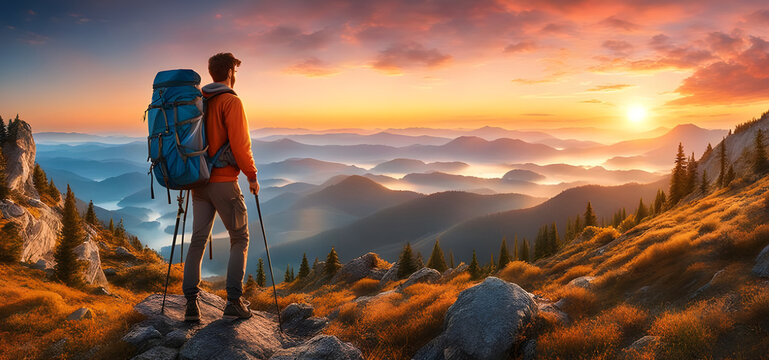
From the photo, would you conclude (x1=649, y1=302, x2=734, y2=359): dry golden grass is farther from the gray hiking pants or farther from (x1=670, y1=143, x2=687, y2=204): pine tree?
(x1=670, y1=143, x2=687, y2=204): pine tree

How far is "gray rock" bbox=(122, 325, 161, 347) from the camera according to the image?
A: 5875 mm

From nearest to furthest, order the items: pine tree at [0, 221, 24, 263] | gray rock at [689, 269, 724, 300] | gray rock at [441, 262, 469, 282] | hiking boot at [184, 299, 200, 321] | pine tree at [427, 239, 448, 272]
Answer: hiking boot at [184, 299, 200, 321] < gray rock at [689, 269, 724, 300] < pine tree at [0, 221, 24, 263] < gray rock at [441, 262, 469, 282] < pine tree at [427, 239, 448, 272]

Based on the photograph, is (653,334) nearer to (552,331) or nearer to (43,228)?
(552,331)

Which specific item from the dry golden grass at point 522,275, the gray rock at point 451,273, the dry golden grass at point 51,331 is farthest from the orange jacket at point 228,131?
the gray rock at point 451,273

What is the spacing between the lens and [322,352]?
18.8ft

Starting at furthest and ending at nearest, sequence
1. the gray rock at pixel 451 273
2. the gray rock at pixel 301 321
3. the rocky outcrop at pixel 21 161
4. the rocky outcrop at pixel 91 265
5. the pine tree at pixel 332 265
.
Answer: the rocky outcrop at pixel 21 161 < the pine tree at pixel 332 265 < the rocky outcrop at pixel 91 265 < the gray rock at pixel 451 273 < the gray rock at pixel 301 321

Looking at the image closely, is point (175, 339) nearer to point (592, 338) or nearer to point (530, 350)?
point (530, 350)

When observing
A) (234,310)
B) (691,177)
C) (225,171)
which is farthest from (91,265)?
(691,177)

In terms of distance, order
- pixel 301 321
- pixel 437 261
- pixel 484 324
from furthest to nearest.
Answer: pixel 437 261 → pixel 301 321 → pixel 484 324

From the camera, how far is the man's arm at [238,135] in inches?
228

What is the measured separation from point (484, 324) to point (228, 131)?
5.81m

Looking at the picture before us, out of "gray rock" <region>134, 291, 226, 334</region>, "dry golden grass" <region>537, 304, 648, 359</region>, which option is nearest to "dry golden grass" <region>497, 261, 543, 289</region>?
"dry golden grass" <region>537, 304, 648, 359</region>

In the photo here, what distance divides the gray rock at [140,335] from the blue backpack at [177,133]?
2.81 meters

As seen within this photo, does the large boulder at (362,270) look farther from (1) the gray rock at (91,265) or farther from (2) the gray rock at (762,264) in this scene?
(2) the gray rock at (762,264)
